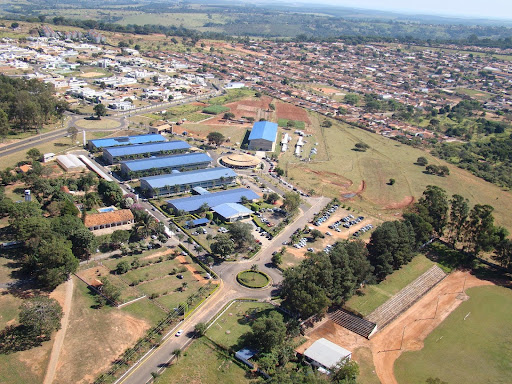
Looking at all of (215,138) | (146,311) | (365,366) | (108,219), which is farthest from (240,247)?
(215,138)

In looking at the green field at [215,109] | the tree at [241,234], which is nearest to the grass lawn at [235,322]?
the tree at [241,234]

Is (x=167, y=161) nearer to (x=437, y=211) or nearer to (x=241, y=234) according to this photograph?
(x=241, y=234)

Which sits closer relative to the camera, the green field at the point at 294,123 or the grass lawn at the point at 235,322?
the grass lawn at the point at 235,322

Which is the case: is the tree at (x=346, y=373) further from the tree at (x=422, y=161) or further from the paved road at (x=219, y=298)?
the tree at (x=422, y=161)

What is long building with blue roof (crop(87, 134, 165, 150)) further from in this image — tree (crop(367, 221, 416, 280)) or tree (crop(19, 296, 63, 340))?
tree (crop(367, 221, 416, 280))

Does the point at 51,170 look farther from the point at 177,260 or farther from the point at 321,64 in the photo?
the point at 321,64
